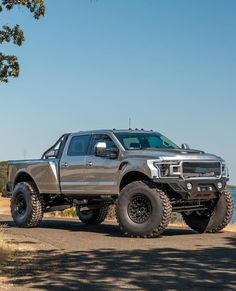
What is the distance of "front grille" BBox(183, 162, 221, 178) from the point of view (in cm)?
1191

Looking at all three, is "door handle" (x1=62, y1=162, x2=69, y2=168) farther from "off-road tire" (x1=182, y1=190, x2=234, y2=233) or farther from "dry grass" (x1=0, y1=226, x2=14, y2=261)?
"dry grass" (x1=0, y1=226, x2=14, y2=261)

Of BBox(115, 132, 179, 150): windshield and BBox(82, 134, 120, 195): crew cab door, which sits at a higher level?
BBox(115, 132, 179, 150): windshield

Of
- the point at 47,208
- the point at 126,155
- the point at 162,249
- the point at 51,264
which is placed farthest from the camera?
the point at 47,208

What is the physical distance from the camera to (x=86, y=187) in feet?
43.6

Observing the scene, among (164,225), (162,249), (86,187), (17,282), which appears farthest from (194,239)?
(17,282)

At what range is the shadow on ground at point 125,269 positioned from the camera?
7.04 metres

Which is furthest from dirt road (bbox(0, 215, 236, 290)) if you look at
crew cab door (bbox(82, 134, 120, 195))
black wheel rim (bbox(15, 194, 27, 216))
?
black wheel rim (bbox(15, 194, 27, 216))

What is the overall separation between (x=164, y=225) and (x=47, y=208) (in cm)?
434

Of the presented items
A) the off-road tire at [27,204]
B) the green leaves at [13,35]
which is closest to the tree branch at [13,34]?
the green leaves at [13,35]

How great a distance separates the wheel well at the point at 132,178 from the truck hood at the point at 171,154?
15.9 inches

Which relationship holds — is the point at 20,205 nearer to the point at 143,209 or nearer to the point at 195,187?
the point at 143,209

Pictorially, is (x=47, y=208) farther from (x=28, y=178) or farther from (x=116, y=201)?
(x=116, y=201)

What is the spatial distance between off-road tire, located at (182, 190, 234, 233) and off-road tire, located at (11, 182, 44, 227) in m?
3.85

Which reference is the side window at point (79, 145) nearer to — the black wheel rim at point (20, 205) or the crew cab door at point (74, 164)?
the crew cab door at point (74, 164)
